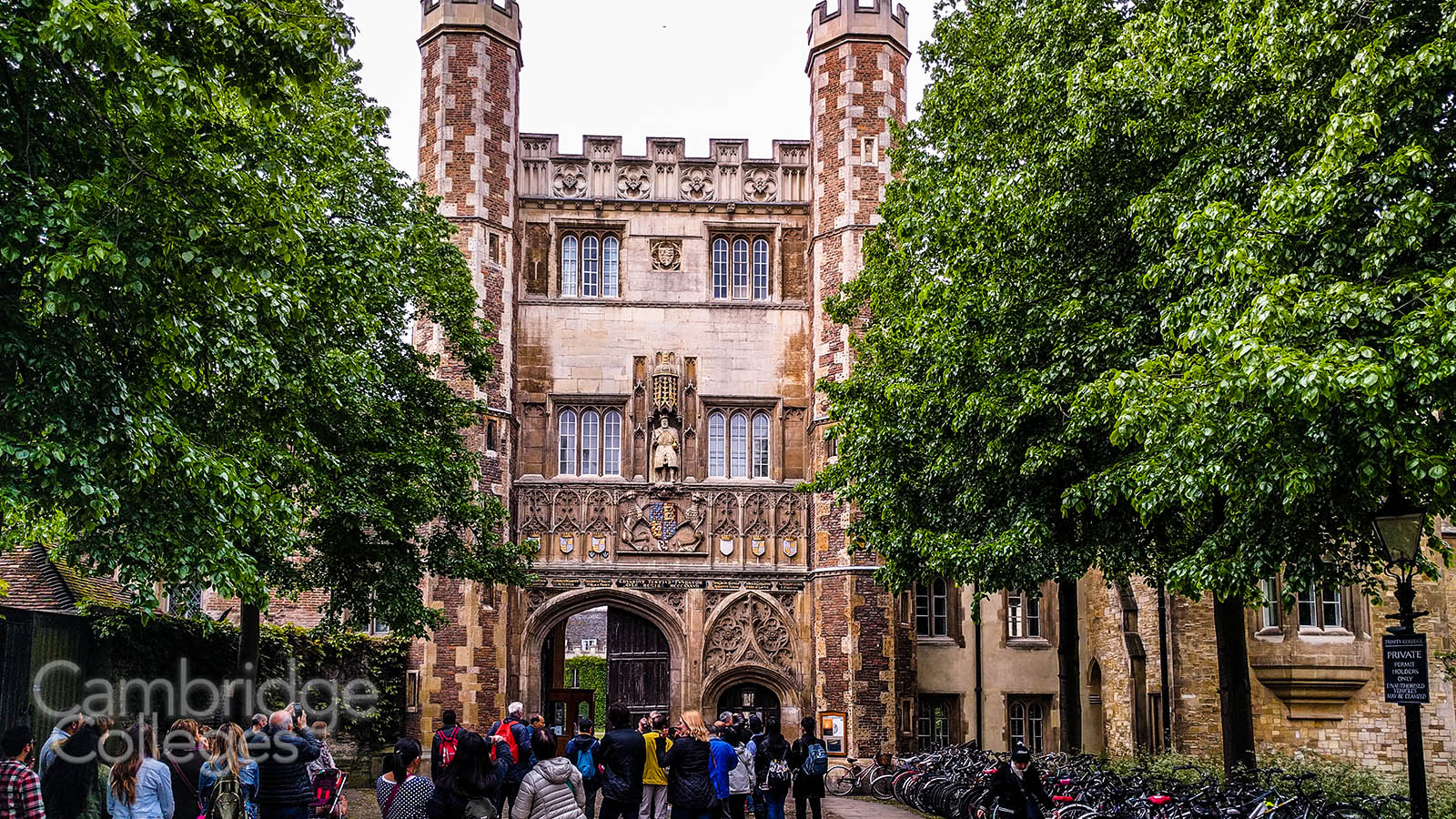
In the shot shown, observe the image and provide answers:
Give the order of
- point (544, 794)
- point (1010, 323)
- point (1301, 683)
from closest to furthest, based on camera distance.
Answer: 1. point (544, 794)
2. point (1010, 323)
3. point (1301, 683)

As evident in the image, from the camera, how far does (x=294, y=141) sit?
14008 millimetres

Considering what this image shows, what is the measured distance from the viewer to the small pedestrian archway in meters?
27.9

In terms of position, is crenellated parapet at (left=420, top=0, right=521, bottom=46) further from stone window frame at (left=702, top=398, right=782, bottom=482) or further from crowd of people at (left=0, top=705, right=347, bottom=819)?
crowd of people at (left=0, top=705, right=347, bottom=819)

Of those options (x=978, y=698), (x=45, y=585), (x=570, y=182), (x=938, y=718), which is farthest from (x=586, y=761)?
(x=570, y=182)

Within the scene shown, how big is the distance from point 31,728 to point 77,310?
30.5ft

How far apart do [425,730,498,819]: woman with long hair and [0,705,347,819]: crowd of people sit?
129 centimetres

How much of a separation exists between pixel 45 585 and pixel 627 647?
12.3m

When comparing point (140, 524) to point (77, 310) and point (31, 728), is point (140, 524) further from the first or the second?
point (31, 728)

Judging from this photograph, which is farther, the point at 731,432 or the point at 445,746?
the point at 731,432

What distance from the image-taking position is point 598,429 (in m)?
29.2

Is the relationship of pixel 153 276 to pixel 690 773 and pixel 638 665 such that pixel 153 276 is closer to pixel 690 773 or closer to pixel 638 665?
pixel 690 773

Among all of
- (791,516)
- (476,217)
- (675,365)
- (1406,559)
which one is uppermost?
(476,217)

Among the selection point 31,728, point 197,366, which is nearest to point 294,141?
point 197,366

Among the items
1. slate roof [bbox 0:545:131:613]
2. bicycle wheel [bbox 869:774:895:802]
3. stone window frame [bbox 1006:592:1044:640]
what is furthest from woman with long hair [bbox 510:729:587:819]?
stone window frame [bbox 1006:592:1044:640]
